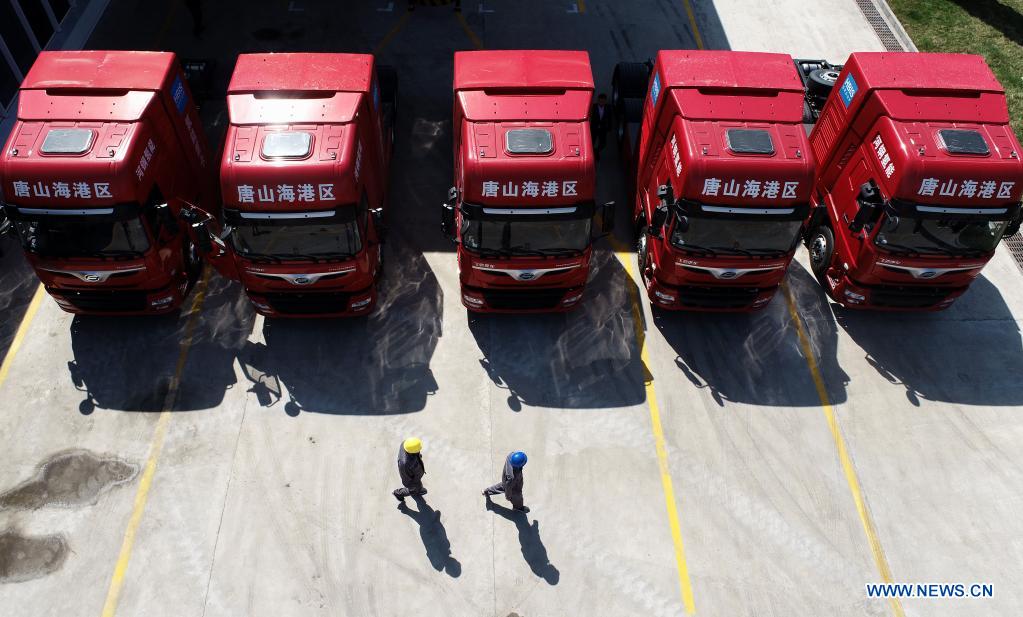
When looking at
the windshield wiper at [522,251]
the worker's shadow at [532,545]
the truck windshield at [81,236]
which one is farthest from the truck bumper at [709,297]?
the truck windshield at [81,236]

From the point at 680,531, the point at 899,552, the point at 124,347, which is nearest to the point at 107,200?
the point at 124,347

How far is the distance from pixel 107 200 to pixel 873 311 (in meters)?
12.4

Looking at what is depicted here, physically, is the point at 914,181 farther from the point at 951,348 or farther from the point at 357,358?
the point at 357,358

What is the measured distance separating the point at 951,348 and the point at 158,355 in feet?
43.1

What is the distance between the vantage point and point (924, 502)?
1052 cm

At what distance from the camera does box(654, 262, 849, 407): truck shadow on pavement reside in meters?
11.7

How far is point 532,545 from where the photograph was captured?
990 centimetres

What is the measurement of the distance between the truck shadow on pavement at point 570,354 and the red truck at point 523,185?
0.51m

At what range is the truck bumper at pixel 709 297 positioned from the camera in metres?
11.8

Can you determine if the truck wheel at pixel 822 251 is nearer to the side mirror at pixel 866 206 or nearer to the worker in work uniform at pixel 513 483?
the side mirror at pixel 866 206

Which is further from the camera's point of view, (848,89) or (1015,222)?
(848,89)

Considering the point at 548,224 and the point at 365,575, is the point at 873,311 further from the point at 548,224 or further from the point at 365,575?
the point at 365,575

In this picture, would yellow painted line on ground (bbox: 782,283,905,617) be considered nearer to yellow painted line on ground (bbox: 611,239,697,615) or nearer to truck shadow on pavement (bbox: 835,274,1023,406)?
truck shadow on pavement (bbox: 835,274,1023,406)

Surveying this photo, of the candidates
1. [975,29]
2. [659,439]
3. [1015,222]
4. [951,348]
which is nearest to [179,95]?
[659,439]
